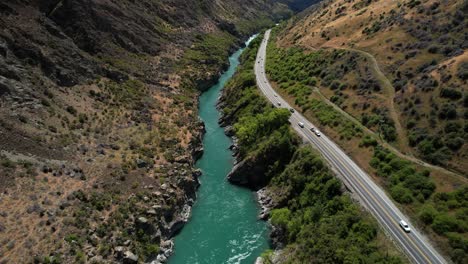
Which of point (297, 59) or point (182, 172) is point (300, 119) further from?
point (297, 59)

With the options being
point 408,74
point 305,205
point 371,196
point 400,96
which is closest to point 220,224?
point 305,205

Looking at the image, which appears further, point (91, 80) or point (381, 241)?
point (91, 80)

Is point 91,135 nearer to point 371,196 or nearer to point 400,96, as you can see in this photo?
point 371,196

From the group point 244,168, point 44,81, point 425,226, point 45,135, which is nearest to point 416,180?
point 425,226

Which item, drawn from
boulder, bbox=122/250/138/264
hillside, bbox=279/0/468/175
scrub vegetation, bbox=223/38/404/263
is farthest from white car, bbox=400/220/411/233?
boulder, bbox=122/250/138/264

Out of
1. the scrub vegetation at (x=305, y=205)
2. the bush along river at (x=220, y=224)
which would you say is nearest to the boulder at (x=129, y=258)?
the bush along river at (x=220, y=224)
